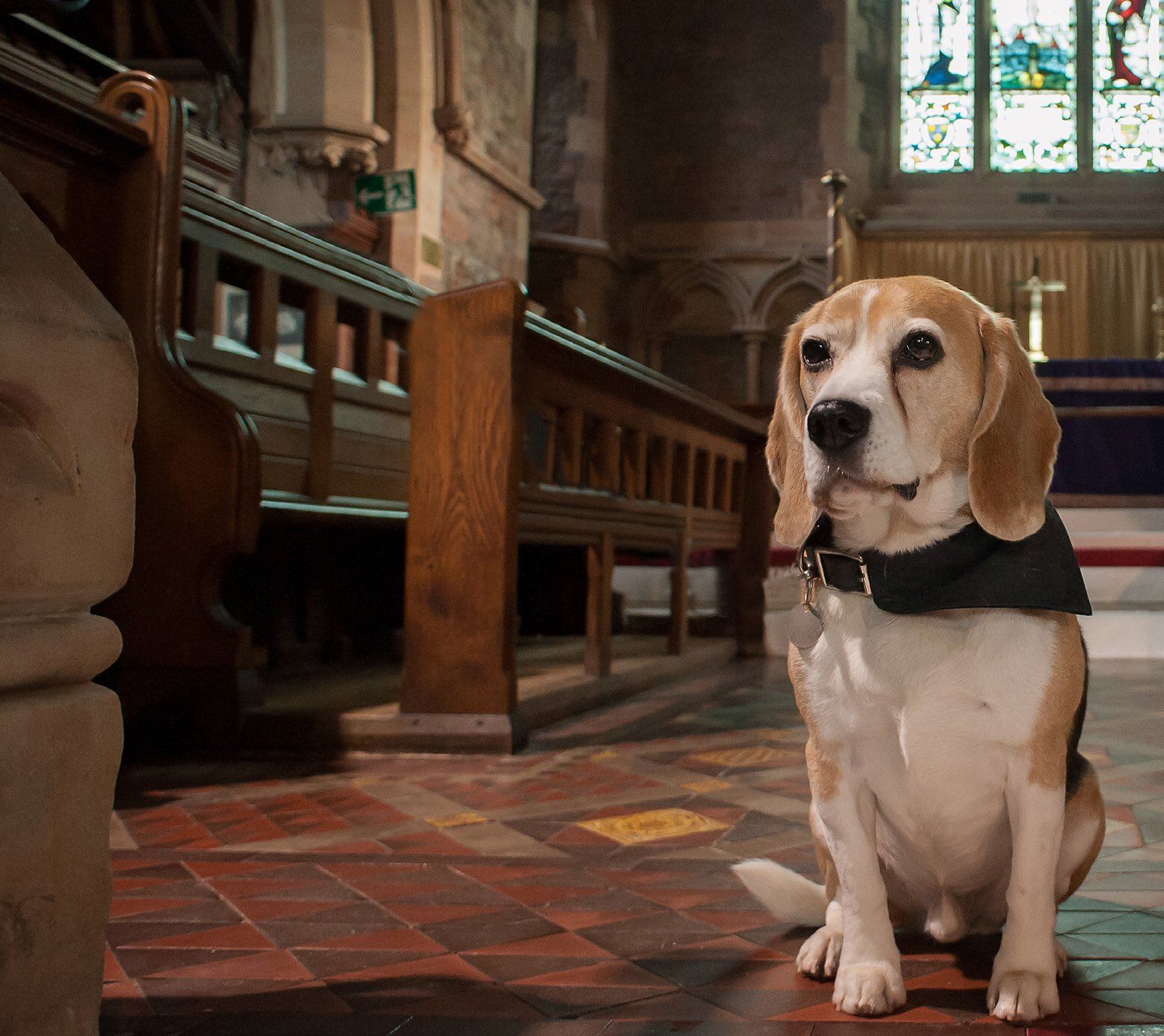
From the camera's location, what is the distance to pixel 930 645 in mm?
1488

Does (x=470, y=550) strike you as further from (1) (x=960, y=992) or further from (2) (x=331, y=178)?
(2) (x=331, y=178)

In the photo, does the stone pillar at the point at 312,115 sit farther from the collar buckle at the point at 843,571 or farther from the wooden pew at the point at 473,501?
the collar buckle at the point at 843,571

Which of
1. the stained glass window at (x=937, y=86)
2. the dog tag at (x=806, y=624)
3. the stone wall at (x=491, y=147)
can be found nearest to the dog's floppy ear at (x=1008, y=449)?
the dog tag at (x=806, y=624)

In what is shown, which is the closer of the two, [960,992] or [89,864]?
[89,864]

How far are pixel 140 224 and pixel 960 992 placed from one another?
108 inches

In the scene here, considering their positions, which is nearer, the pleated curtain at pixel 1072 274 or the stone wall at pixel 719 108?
the pleated curtain at pixel 1072 274

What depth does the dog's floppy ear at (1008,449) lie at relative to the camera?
1474 mm

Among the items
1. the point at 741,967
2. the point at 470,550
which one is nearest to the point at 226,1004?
the point at 741,967

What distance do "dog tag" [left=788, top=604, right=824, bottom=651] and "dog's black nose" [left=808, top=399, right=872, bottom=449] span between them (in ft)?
0.84

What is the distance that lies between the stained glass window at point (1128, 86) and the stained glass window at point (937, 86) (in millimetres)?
1565

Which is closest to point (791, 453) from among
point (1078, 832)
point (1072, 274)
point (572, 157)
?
point (1078, 832)

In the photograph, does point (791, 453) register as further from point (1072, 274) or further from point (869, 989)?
point (1072, 274)

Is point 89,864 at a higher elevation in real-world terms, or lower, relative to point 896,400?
lower

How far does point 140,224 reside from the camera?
10.5 ft
